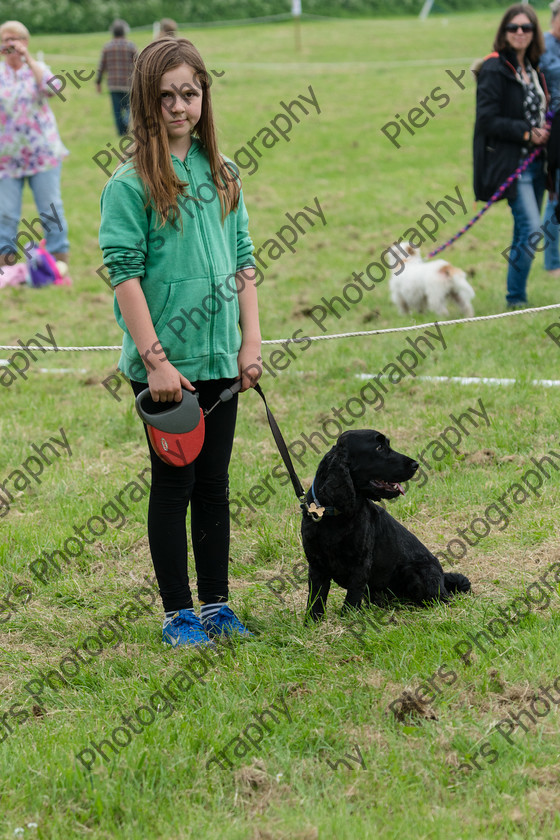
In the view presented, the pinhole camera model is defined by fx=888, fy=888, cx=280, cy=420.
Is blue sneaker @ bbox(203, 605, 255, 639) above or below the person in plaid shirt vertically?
below

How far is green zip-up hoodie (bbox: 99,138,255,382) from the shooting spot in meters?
2.88

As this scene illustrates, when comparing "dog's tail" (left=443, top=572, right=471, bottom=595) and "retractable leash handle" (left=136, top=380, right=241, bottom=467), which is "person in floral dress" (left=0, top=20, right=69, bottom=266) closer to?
"retractable leash handle" (left=136, top=380, right=241, bottom=467)

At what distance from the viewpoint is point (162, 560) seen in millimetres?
3281

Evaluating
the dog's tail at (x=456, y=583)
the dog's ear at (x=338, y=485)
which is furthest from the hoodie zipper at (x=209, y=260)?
the dog's tail at (x=456, y=583)

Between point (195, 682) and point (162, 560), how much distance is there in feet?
1.56

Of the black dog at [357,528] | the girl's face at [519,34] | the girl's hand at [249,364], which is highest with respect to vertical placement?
the girl's face at [519,34]

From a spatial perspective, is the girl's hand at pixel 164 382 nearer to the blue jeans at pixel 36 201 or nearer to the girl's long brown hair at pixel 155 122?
the girl's long brown hair at pixel 155 122

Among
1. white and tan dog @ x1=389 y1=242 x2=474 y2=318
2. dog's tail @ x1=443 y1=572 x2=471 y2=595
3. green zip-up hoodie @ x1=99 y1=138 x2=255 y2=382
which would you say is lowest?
white and tan dog @ x1=389 y1=242 x2=474 y2=318

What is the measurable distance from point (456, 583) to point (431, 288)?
16.0 ft

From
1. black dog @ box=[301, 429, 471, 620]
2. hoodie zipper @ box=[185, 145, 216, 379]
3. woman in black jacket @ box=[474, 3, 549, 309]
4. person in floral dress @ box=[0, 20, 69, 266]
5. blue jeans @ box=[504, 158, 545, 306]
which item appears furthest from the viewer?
person in floral dress @ box=[0, 20, 69, 266]

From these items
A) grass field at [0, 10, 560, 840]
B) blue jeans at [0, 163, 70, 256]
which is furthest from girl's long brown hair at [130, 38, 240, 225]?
blue jeans at [0, 163, 70, 256]

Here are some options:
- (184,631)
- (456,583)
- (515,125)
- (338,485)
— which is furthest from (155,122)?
(515,125)

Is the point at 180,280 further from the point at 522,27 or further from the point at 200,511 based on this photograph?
the point at 522,27

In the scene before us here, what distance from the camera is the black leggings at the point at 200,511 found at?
125 inches
